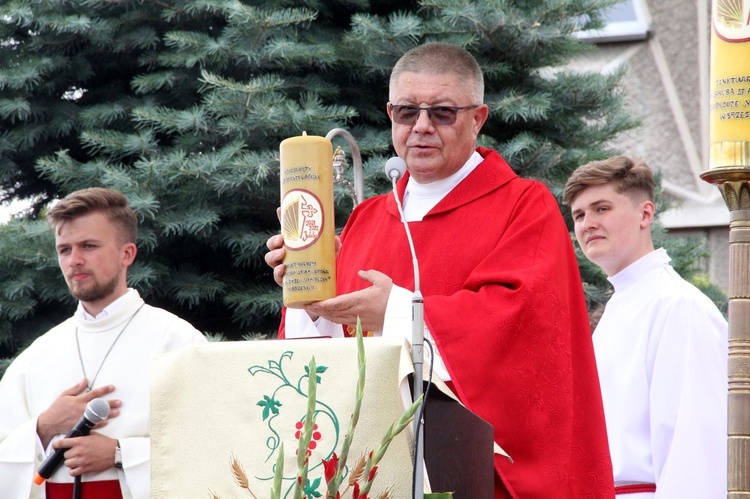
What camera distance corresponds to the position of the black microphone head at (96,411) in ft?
16.2

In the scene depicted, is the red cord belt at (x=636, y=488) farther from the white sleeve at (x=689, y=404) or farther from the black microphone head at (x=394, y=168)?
the black microphone head at (x=394, y=168)

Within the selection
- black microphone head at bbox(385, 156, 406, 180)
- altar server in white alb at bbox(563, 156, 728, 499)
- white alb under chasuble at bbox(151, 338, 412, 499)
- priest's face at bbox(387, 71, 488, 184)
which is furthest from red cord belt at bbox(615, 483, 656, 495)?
black microphone head at bbox(385, 156, 406, 180)

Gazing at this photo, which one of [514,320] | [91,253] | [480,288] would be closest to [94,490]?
[91,253]

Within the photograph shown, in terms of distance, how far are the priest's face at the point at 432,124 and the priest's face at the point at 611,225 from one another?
1.24 meters

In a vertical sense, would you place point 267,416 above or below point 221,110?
below

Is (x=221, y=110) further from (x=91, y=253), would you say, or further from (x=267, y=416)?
(x=267, y=416)

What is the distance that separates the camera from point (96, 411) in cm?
495

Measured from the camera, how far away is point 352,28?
6902 millimetres

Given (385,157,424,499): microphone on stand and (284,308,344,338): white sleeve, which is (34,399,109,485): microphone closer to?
(284,308,344,338): white sleeve

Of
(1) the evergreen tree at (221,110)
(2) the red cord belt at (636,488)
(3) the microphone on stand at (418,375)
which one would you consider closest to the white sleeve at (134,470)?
(1) the evergreen tree at (221,110)

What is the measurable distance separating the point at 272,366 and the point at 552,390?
115 centimetres

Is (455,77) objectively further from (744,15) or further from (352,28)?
(352,28)

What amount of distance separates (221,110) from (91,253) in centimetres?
136

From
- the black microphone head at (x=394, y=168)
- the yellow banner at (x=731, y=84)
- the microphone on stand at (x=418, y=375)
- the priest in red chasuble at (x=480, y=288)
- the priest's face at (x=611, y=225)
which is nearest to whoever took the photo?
the microphone on stand at (x=418, y=375)
